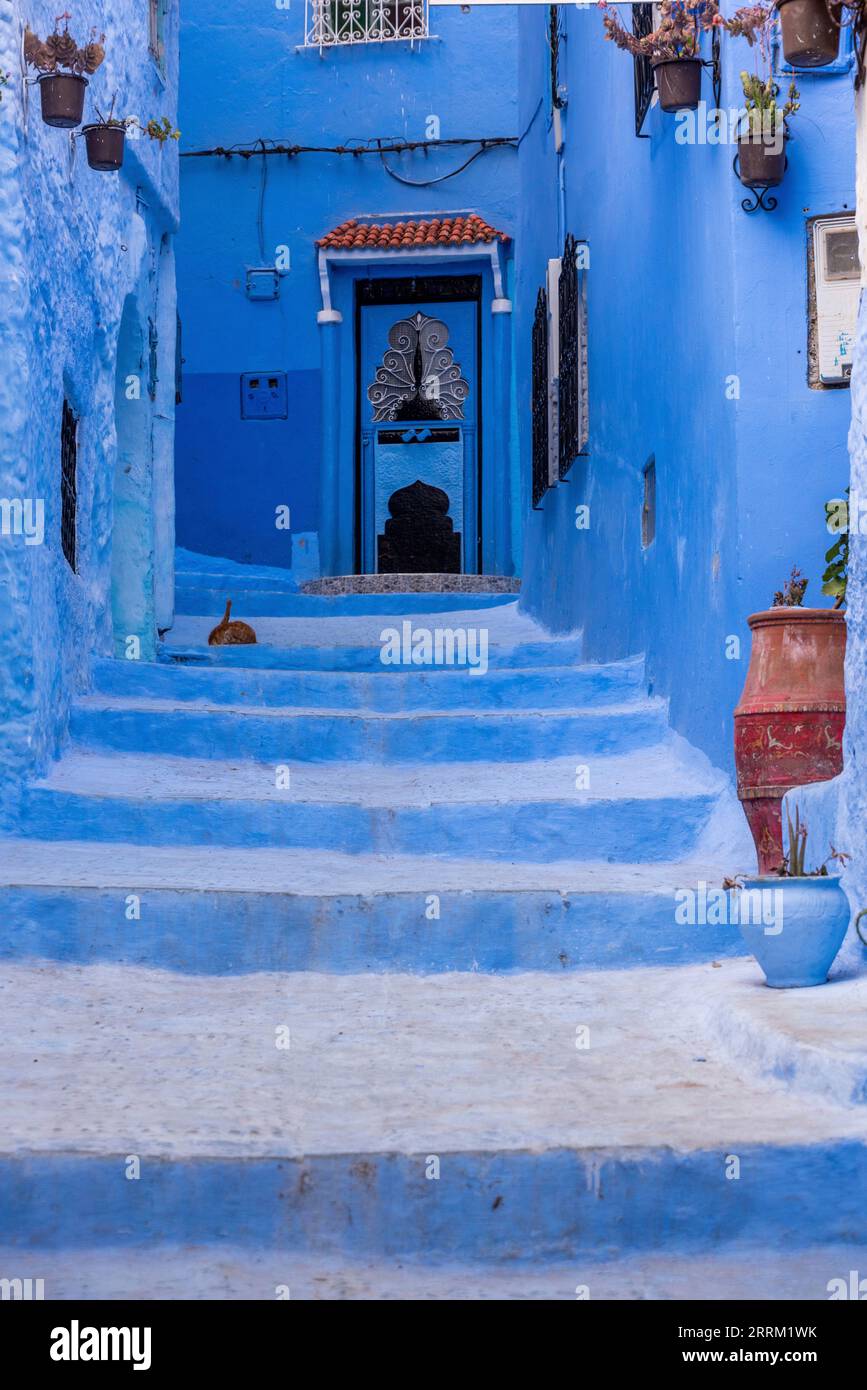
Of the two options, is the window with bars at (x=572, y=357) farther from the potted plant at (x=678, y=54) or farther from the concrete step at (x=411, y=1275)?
the concrete step at (x=411, y=1275)

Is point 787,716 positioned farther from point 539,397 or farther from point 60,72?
point 539,397

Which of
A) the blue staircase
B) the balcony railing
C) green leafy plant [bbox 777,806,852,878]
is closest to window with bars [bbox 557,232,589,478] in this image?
the blue staircase

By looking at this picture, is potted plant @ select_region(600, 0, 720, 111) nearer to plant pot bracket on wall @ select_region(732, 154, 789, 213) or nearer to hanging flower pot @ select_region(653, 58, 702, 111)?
hanging flower pot @ select_region(653, 58, 702, 111)

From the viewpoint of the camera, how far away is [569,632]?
1028 cm

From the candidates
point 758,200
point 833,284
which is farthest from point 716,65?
point 833,284

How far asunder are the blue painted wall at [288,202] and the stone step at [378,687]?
25.6 feet

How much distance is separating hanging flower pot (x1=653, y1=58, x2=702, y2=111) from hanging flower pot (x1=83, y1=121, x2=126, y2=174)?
258 centimetres

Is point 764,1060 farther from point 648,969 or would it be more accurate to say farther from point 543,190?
point 543,190

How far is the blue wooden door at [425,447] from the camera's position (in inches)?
628

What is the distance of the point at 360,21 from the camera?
1603cm

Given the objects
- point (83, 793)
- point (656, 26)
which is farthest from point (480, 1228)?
point (656, 26)

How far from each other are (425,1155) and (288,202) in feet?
45.3

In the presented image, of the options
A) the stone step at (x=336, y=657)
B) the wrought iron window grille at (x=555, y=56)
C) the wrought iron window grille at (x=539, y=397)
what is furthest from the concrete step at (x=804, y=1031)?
the wrought iron window grille at (x=555, y=56)

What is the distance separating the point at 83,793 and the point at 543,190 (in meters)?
7.24
